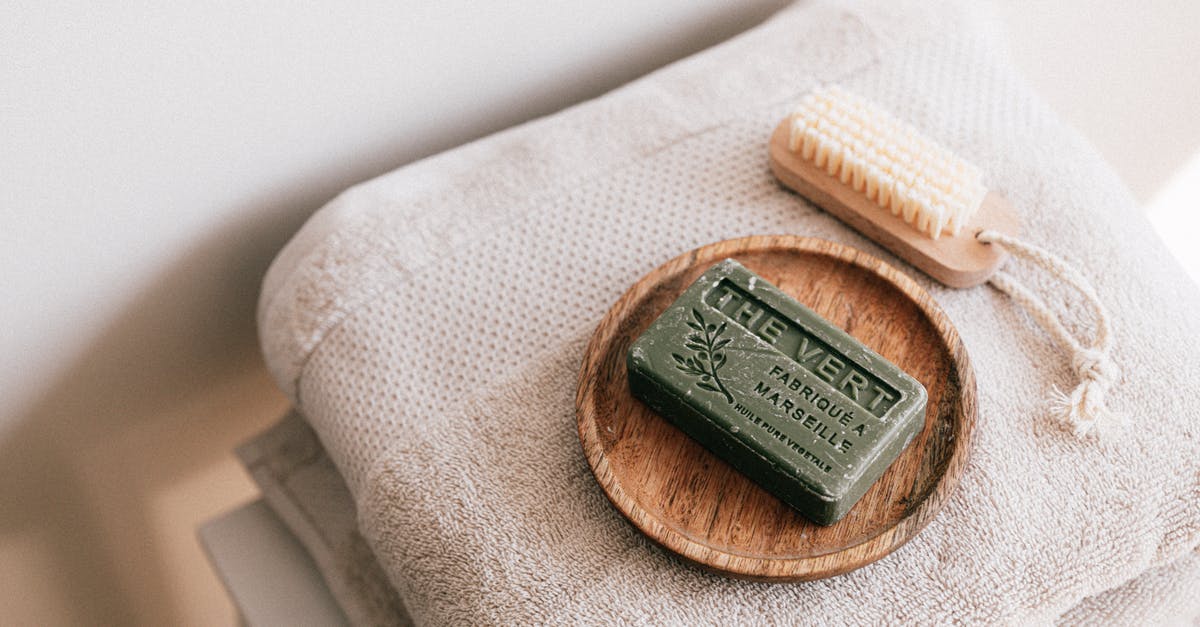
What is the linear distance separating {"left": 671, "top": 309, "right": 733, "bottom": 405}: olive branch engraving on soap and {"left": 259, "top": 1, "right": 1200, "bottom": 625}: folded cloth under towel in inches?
3.3

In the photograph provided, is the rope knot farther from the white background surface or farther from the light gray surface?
the light gray surface

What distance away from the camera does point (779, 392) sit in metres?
0.45

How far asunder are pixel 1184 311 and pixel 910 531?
0.78 ft

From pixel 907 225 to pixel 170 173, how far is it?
0.47 m

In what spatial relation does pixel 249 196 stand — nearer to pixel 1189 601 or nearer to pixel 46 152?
pixel 46 152

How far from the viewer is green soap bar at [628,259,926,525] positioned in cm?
43

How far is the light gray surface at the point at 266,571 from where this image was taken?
26.0 inches

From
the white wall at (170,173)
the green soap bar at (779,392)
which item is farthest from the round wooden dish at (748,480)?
the white wall at (170,173)

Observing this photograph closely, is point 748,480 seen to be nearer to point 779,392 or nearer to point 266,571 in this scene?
point 779,392

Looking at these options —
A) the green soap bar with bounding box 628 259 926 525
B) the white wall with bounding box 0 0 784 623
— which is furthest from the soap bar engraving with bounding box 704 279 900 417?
the white wall with bounding box 0 0 784 623

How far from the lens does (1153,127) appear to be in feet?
3.16

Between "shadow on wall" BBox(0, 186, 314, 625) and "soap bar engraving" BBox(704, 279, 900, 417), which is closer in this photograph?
"soap bar engraving" BBox(704, 279, 900, 417)

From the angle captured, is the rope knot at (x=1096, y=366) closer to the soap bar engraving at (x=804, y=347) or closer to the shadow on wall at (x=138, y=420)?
the soap bar engraving at (x=804, y=347)

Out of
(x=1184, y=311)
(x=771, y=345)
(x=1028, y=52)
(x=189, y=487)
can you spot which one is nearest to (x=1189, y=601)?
(x=1184, y=311)
